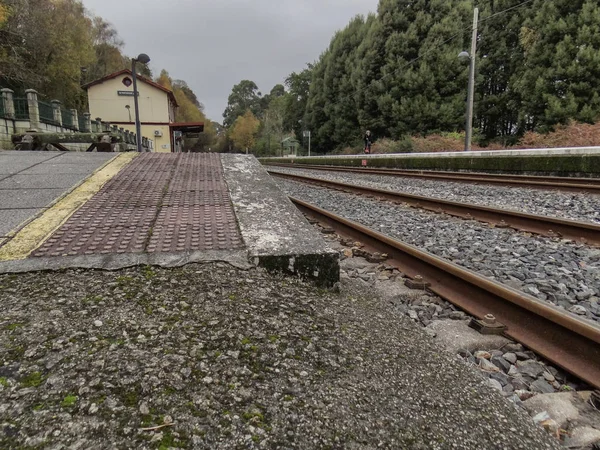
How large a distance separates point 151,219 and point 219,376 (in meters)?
2.08

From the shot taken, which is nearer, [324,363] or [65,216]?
[324,363]

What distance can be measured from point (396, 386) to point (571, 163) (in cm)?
1165

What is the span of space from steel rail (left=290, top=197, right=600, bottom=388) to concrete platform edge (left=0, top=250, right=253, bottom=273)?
1.49m

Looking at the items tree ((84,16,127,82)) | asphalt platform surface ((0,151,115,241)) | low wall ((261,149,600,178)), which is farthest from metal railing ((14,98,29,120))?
tree ((84,16,127,82))

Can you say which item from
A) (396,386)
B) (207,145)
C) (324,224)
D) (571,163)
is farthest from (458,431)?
(207,145)

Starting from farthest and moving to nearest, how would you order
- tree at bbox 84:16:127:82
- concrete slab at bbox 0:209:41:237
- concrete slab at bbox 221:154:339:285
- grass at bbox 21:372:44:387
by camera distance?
tree at bbox 84:16:127:82 < concrete slab at bbox 0:209:41:237 < concrete slab at bbox 221:154:339:285 < grass at bbox 21:372:44:387

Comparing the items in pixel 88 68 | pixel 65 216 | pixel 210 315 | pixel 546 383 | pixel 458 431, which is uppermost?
pixel 88 68

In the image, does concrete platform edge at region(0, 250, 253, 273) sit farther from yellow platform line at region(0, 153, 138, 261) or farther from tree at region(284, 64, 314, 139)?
tree at region(284, 64, 314, 139)

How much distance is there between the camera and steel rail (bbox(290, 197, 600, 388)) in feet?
5.83

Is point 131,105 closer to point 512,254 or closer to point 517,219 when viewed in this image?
point 517,219

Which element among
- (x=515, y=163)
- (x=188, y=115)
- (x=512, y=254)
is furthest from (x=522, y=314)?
(x=188, y=115)

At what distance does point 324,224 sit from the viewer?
5.43 m

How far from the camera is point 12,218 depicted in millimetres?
3055

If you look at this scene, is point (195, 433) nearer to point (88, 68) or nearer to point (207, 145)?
point (88, 68)
